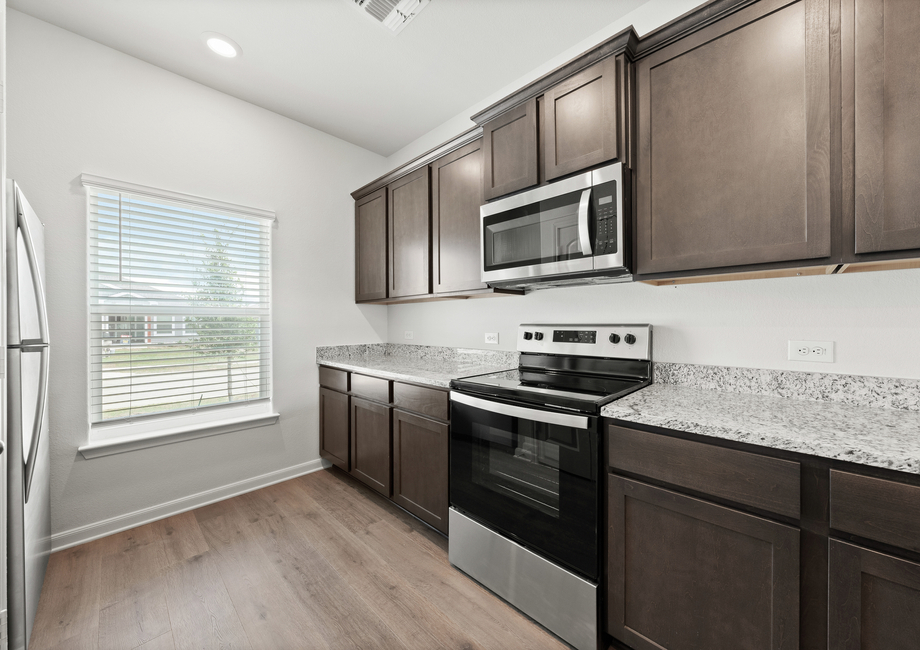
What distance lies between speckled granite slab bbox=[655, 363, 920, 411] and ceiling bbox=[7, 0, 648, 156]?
5.97ft

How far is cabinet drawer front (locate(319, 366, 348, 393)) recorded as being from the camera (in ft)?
9.22

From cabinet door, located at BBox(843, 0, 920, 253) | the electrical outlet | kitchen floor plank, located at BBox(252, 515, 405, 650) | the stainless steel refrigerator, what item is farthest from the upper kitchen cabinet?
kitchen floor plank, located at BBox(252, 515, 405, 650)

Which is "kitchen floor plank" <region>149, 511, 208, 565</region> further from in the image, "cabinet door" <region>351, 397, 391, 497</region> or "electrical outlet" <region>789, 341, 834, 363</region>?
"electrical outlet" <region>789, 341, 834, 363</region>

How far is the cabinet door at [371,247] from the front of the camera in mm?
3029

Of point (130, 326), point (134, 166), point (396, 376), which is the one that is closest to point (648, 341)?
point (396, 376)

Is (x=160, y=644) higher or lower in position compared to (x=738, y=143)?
lower

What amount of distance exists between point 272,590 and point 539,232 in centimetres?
207

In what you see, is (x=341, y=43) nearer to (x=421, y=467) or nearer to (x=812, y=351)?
(x=421, y=467)

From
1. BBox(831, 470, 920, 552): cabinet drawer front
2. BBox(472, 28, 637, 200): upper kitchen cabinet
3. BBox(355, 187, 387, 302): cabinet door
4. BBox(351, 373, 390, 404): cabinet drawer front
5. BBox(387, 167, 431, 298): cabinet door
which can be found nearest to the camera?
BBox(831, 470, 920, 552): cabinet drawer front

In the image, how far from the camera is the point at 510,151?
1961 mm

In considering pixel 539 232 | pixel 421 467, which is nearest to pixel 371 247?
pixel 539 232

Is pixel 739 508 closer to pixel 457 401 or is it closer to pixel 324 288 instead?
pixel 457 401

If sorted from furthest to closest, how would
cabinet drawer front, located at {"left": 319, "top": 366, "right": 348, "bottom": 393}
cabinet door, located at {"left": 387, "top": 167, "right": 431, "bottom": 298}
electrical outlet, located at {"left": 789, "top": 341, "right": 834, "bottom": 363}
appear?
cabinet drawer front, located at {"left": 319, "top": 366, "right": 348, "bottom": 393}, cabinet door, located at {"left": 387, "top": 167, "right": 431, "bottom": 298}, electrical outlet, located at {"left": 789, "top": 341, "right": 834, "bottom": 363}

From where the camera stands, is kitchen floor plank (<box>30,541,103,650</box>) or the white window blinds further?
the white window blinds
